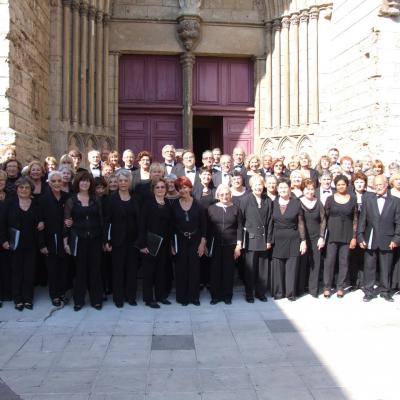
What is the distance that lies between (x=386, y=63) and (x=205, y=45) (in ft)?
14.5

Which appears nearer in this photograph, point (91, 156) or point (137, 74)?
point (91, 156)

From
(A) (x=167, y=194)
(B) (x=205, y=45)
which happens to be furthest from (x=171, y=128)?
(A) (x=167, y=194)

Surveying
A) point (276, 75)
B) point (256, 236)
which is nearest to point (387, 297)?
point (256, 236)

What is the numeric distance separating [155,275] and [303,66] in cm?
669

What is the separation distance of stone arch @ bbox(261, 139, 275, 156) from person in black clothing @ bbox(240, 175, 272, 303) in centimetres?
529

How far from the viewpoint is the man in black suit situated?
6191 mm

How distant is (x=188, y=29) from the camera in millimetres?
11242

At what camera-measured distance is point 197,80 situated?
39.0 ft

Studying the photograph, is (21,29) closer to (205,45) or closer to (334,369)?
(205,45)

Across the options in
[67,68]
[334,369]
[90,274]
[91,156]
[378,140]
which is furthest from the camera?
[67,68]

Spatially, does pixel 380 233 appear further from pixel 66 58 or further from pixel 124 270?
pixel 66 58

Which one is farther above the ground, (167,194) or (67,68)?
(67,68)

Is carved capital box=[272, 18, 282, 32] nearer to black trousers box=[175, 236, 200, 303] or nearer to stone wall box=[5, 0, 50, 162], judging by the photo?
stone wall box=[5, 0, 50, 162]

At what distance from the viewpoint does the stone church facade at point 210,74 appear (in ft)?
28.2
